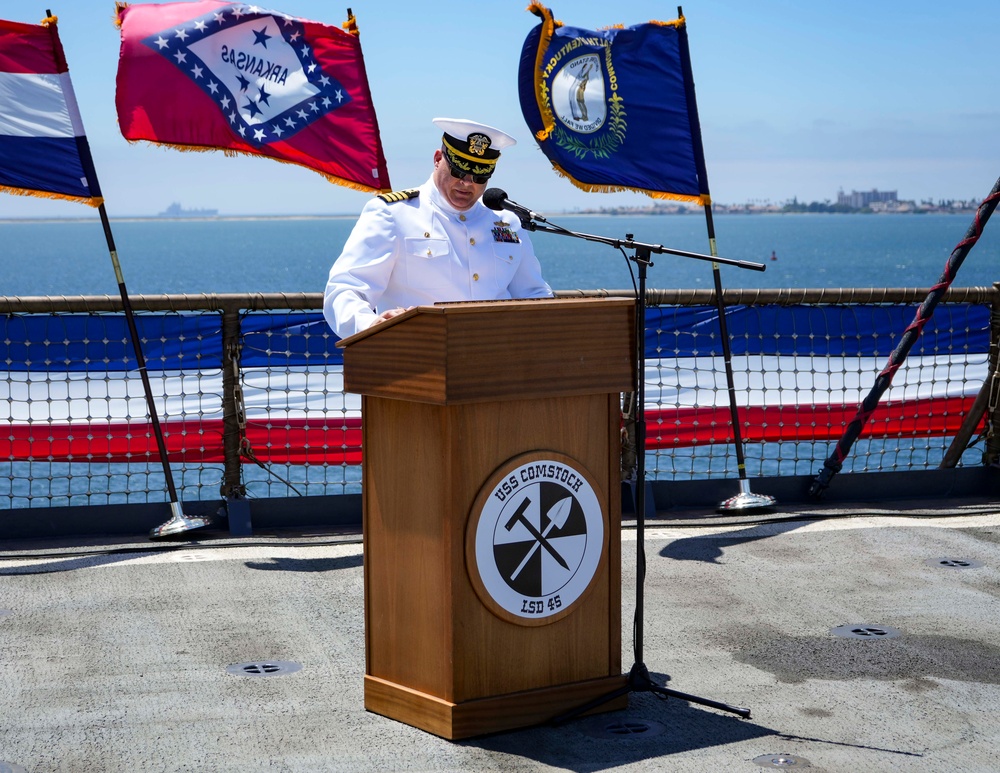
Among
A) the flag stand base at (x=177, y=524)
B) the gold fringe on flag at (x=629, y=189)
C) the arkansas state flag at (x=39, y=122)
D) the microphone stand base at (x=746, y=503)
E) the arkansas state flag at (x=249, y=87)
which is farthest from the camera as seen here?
the gold fringe on flag at (x=629, y=189)

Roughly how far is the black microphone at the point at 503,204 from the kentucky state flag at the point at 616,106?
9.43ft

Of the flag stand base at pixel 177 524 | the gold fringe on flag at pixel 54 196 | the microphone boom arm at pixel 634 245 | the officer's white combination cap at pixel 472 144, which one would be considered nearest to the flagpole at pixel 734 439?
the flag stand base at pixel 177 524

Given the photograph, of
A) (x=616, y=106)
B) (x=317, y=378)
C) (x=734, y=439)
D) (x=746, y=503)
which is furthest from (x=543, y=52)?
(x=746, y=503)

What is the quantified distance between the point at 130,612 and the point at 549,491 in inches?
74.1

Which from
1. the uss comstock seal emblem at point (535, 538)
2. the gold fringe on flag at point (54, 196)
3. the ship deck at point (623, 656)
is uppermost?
the gold fringe on flag at point (54, 196)

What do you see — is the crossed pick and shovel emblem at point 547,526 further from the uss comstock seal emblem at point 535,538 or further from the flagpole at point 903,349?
the flagpole at point 903,349

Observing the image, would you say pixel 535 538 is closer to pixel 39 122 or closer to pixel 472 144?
pixel 472 144

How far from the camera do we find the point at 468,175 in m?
3.69

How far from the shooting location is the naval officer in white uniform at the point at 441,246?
12.0 ft

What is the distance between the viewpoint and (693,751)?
3.17 meters

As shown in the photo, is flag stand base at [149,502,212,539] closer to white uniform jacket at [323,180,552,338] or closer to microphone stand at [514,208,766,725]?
white uniform jacket at [323,180,552,338]

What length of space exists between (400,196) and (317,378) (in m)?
2.57

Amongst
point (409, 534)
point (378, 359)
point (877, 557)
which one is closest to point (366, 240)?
point (378, 359)

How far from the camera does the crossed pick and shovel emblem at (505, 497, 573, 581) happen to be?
126 inches
